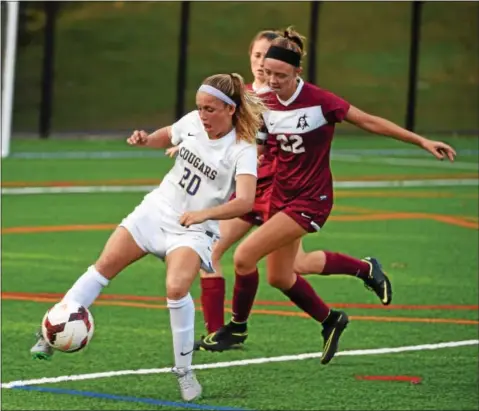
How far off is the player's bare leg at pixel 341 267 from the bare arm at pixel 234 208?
213 cm

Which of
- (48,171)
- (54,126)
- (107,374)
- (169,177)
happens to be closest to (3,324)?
(107,374)

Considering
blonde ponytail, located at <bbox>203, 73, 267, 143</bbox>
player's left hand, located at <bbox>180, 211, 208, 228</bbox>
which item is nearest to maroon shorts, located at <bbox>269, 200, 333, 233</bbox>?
blonde ponytail, located at <bbox>203, 73, 267, 143</bbox>

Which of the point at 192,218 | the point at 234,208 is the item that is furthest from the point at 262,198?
the point at 192,218

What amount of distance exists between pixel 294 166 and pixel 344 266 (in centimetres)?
137

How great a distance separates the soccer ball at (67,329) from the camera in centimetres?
881

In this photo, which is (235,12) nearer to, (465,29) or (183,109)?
(183,109)

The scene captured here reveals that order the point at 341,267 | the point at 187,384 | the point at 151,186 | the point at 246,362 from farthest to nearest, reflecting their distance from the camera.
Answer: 1. the point at 151,186
2. the point at 341,267
3. the point at 246,362
4. the point at 187,384

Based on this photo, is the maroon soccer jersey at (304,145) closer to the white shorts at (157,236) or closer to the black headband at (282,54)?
the black headband at (282,54)

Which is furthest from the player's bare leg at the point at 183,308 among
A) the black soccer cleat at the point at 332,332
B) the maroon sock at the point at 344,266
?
the maroon sock at the point at 344,266

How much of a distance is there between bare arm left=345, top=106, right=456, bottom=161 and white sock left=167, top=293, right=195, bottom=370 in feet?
5.79

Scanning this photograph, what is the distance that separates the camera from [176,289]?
9.07m

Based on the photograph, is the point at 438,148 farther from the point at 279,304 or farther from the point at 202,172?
the point at 279,304

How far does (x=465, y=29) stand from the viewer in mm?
33406

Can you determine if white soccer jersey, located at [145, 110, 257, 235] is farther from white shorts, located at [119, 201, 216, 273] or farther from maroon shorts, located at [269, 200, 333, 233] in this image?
maroon shorts, located at [269, 200, 333, 233]
